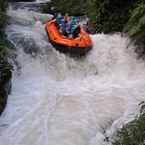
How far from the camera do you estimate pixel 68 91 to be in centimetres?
1001

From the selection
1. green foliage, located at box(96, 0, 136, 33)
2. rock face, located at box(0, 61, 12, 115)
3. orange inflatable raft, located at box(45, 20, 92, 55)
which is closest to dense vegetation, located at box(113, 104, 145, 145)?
rock face, located at box(0, 61, 12, 115)

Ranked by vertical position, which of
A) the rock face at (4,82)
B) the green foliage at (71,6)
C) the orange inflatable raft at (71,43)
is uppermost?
the rock face at (4,82)

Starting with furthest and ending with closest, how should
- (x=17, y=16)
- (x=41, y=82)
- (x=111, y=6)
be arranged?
(x=17, y=16), (x=111, y=6), (x=41, y=82)

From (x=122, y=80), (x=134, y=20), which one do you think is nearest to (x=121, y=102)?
(x=122, y=80)

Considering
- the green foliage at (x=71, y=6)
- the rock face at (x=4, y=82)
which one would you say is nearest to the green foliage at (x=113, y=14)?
the green foliage at (x=71, y=6)

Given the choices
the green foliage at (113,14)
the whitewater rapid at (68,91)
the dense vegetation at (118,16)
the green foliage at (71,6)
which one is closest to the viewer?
the whitewater rapid at (68,91)

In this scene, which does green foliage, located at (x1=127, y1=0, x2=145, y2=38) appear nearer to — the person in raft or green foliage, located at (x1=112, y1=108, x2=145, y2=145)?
the person in raft

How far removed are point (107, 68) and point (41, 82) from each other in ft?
6.90

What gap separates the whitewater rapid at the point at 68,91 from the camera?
7852mm

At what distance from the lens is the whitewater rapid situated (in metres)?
7.85

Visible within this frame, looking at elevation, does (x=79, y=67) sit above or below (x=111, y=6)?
below

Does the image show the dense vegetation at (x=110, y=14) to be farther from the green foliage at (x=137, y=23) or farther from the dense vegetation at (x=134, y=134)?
the dense vegetation at (x=134, y=134)

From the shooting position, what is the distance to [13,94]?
9.77 meters

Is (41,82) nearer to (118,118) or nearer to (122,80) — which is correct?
(122,80)
